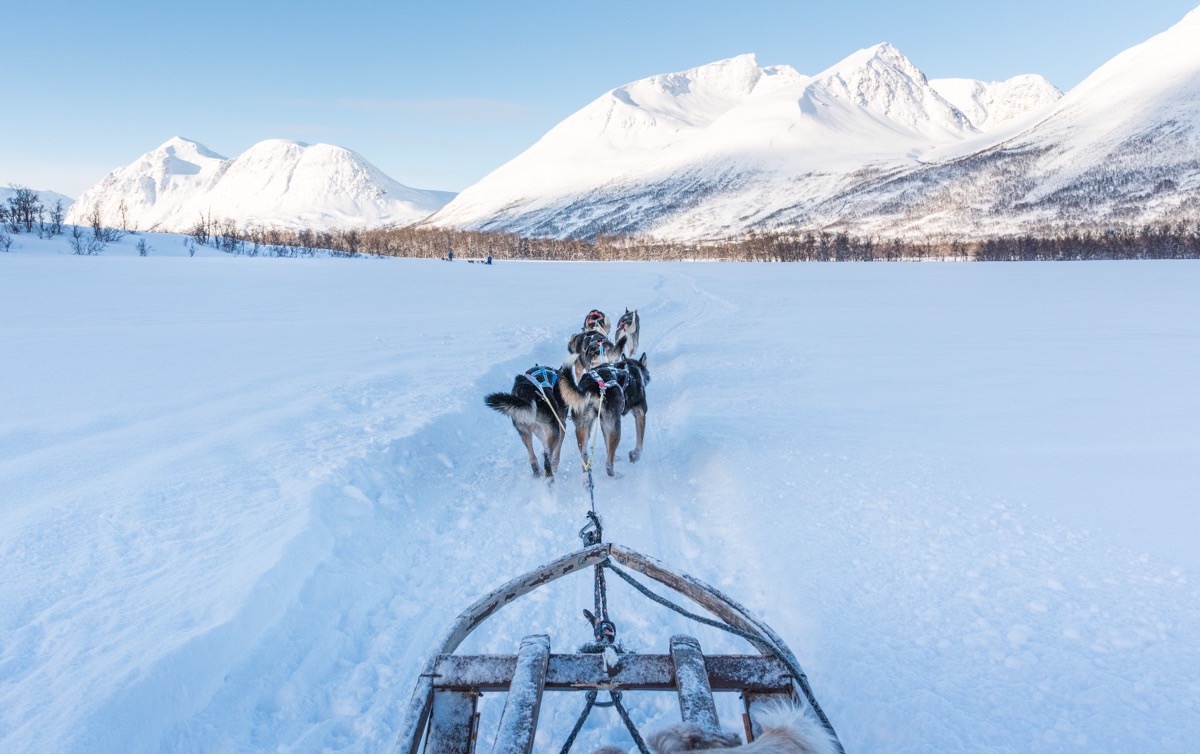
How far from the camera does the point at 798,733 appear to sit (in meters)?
1.48

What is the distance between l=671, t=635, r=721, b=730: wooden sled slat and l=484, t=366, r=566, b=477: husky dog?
3.63 meters

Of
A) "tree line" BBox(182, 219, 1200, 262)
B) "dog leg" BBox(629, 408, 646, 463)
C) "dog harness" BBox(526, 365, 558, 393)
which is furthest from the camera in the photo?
"tree line" BBox(182, 219, 1200, 262)

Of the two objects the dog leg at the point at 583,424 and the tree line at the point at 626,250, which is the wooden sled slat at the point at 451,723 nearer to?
the dog leg at the point at 583,424

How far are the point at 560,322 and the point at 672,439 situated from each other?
9.27m

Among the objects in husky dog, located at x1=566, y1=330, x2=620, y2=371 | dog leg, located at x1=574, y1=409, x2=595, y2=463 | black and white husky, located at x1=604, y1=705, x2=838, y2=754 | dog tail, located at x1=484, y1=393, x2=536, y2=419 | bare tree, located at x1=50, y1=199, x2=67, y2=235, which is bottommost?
dog leg, located at x1=574, y1=409, x2=595, y2=463

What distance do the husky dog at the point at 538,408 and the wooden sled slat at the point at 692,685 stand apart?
363 centimetres

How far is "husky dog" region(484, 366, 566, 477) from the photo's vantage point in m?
5.47

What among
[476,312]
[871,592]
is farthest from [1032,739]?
[476,312]

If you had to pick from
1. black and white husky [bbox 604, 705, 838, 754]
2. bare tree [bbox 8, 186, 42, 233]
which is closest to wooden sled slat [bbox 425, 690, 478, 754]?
black and white husky [bbox 604, 705, 838, 754]

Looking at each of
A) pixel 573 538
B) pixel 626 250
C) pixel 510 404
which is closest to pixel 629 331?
pixel 510 404

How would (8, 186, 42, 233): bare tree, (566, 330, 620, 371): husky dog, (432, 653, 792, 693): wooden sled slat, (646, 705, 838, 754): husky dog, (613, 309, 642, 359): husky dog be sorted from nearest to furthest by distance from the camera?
1. (646, 705, 838, 754): husky dog
2. (432, 653, 792, 693): wooden sled slat
3. (566, 330, 620, 371): husky dog
4. (613, 309, 642, 359): husky dog
5. (8, 186, 42, 233): bare tree

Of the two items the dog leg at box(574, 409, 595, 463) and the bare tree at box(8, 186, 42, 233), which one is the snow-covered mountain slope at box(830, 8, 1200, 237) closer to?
the dog leg at box(574, 409, 595, 463)

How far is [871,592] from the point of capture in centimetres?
336

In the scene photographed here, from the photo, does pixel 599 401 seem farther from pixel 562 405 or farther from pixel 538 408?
pixel 538 408
